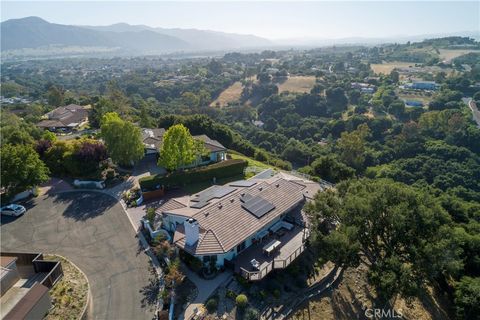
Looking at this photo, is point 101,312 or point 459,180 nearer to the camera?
point 101,312

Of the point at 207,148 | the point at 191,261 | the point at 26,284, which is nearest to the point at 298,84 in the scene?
the point at 207,148

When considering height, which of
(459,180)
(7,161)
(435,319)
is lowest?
(459,180)

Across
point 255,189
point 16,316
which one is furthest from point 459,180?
point 16,316

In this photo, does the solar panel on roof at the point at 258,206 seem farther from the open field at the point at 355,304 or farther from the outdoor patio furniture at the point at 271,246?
the open field at the point at 355,304

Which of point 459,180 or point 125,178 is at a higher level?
point 125,178


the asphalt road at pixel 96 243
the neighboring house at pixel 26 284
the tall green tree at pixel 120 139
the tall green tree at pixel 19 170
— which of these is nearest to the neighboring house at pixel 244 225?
the asphalt road at pixel 96 243

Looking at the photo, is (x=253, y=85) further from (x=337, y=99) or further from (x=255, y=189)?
(x=255, y=189)

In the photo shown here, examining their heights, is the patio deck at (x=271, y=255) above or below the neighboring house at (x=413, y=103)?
above

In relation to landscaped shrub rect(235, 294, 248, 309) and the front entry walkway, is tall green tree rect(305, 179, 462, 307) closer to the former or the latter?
landscaped shrub rect(235, 294, 248, 309)
